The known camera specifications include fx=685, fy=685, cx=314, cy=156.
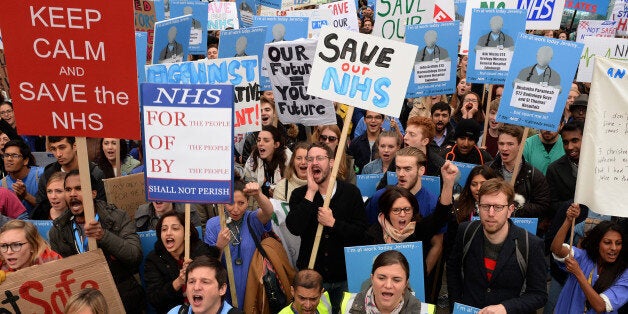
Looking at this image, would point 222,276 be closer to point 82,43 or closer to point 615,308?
point 82,43

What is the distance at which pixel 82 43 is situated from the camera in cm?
459

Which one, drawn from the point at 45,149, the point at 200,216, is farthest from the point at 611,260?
the point at 45,149

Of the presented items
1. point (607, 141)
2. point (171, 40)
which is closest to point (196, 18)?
Answer: point (171, 40)

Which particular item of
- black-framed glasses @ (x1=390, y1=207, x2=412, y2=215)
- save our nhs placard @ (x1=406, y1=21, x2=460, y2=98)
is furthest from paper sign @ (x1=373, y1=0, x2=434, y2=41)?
black-framed glasses @ (x1=390, y1=207, x2=412, y2=215)

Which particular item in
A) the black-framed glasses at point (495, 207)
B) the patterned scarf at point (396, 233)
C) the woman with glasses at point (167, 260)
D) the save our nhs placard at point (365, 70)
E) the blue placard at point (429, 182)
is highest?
the save our nhs placard at point (365, 70)

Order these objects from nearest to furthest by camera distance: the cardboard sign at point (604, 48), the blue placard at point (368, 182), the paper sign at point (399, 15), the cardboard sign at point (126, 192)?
1. the cardboard sign at point (126, 192)
2. the blue placard at point (368, 182)
3. the paper sign at point (399, 15)
4. the cardboard sign at point (604, 48)

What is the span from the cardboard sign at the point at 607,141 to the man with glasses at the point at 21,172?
5595 millimetres

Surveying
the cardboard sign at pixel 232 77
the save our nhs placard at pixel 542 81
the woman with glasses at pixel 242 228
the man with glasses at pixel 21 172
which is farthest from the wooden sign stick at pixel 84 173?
the save our nhs placard at pixel 542 81

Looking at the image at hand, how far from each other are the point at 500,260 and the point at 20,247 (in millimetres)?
3457

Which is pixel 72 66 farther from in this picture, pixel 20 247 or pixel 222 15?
pixel 222 15

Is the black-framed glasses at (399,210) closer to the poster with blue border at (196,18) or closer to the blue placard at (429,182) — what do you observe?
the blue placard at (429,182)

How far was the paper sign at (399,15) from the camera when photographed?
33.4 feet

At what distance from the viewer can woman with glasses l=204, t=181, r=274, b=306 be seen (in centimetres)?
555

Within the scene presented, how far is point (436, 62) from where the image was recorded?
30.4 feet
